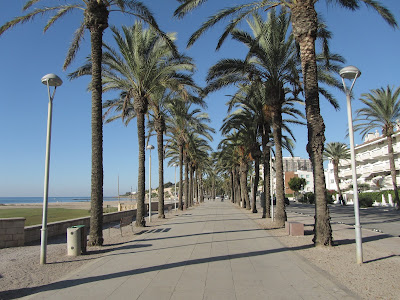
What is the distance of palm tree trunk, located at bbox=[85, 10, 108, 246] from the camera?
1066 centimetres

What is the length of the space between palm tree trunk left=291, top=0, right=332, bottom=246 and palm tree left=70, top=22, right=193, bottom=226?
21.6 feet

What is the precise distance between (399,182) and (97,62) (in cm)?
5240

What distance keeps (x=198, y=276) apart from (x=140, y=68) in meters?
11.7

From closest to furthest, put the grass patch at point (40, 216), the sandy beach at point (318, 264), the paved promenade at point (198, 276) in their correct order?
the paved promenade at point (198, 276), the sandy beach at point (318, 264), the grass patch at point (40, 216)

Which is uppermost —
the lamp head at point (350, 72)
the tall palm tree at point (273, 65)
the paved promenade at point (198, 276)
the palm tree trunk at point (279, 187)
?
the tall palm tree at point (273, 65)

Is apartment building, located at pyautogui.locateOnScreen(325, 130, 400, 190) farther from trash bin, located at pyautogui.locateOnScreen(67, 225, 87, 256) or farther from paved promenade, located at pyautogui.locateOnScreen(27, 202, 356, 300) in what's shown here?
trash bin, located at pyautogui.locateOnScreen(67, 225, 87, 256)

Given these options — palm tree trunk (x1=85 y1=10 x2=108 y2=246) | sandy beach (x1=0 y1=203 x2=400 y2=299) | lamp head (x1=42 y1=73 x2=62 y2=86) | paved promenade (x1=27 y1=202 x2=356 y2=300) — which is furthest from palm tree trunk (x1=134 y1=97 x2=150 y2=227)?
lamp head (x1=42 y1=73 x2=62 y2=86)

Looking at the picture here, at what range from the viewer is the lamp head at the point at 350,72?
8149 mm

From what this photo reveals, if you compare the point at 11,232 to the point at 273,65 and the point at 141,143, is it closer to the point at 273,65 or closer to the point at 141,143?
the point at 141,143

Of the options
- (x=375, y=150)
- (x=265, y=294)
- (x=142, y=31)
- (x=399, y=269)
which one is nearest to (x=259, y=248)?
(x=399, y=269)

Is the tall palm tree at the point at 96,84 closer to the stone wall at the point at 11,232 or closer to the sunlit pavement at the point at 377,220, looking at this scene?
the stone wall at the point at 11,232

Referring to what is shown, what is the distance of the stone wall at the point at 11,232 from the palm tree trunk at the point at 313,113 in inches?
373

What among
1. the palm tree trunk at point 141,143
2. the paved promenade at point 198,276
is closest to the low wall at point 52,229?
the palm tree trunk at point 141,143

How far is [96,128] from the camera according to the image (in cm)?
1085
